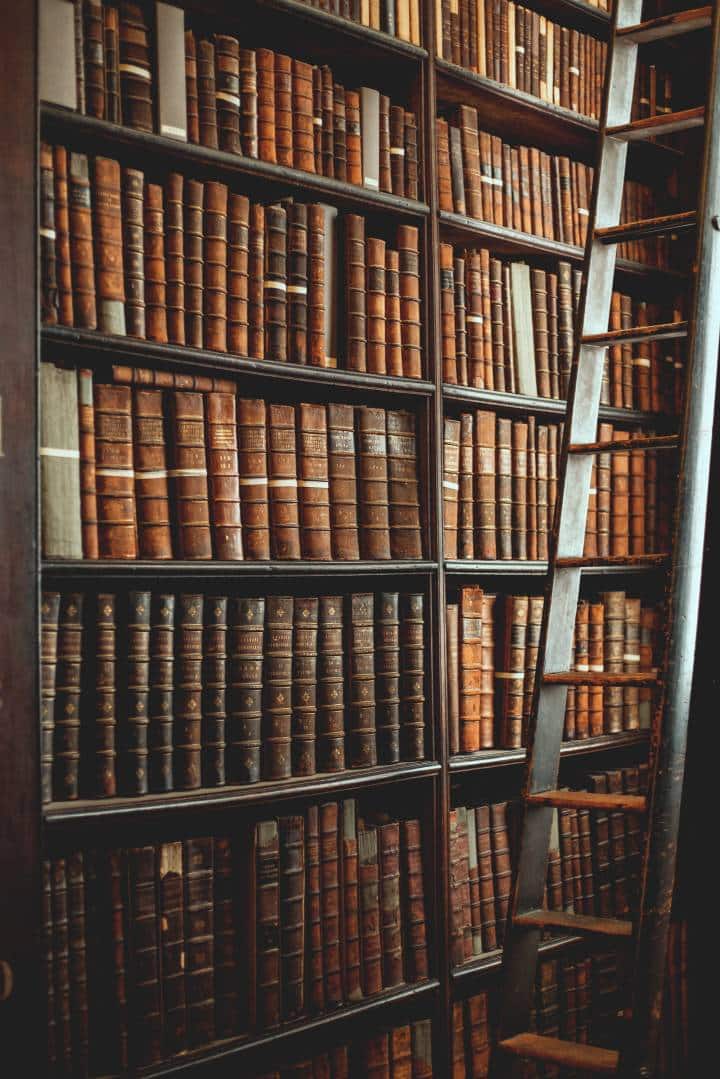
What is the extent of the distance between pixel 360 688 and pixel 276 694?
194 millimetres

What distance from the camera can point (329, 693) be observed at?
6.91 ft

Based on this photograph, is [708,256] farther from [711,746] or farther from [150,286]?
[711,746]

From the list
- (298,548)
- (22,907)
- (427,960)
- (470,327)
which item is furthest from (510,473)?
(22,907)

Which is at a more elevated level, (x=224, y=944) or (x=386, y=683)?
(x=386, y=683)

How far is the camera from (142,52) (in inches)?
75.5

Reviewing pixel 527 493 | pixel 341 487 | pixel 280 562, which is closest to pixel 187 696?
pixel 280 562

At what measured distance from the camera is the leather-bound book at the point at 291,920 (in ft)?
6.56

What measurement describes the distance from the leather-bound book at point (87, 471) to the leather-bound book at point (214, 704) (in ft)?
0.85

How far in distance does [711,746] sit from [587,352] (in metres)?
1.17

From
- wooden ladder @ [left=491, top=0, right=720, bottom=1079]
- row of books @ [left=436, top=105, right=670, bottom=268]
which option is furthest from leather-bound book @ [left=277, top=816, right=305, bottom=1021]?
row of books @ [left=436, top=105, right=670, bottom=268]

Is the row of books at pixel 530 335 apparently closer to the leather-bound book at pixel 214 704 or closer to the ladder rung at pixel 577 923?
the leather-bound book at pixel 214 704

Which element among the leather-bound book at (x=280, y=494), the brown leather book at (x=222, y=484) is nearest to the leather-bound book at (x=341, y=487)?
the leather-bound book at (x=280, y=494)

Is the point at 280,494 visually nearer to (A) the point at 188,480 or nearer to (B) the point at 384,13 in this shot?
(A) the point at 188,480

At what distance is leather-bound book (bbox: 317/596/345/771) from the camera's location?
210 cm
